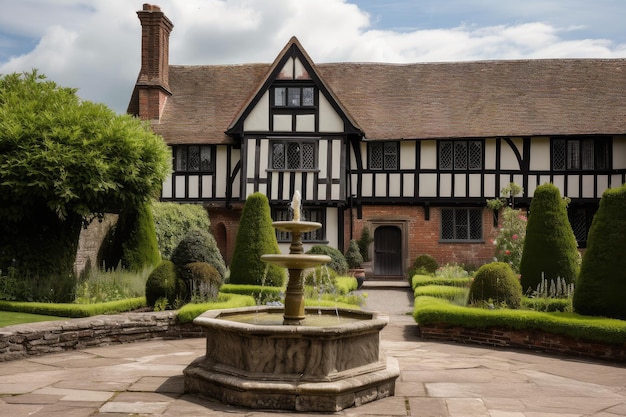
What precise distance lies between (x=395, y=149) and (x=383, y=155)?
50 centimetres

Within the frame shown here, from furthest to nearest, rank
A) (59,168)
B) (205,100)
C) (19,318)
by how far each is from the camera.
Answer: (205,100) → (59,168) → (19,318)

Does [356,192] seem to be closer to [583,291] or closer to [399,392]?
[583,291]

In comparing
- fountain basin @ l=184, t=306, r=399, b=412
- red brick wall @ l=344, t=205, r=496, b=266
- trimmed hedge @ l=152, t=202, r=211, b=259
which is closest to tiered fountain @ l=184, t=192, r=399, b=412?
fountain basin @ l=184, t=306, r=399, b=412

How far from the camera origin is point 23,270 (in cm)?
1402

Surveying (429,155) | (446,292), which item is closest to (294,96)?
(429,155)

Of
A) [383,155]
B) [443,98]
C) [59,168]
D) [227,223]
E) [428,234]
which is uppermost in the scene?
[443,98]

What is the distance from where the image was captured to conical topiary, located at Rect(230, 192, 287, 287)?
15555 millimetres

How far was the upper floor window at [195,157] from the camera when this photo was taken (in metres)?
24.8

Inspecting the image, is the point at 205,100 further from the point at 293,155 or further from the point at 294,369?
the point at 294,369

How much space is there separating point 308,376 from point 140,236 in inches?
434

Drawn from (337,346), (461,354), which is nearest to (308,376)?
(337,346)

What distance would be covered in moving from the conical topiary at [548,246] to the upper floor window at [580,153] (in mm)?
10582

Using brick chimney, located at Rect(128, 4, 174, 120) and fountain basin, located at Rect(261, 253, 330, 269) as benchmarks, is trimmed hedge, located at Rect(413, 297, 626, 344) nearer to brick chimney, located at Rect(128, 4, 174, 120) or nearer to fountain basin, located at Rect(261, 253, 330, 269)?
fountain basin, located at Rect(261, 253, 330, 269)

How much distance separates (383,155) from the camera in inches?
963
